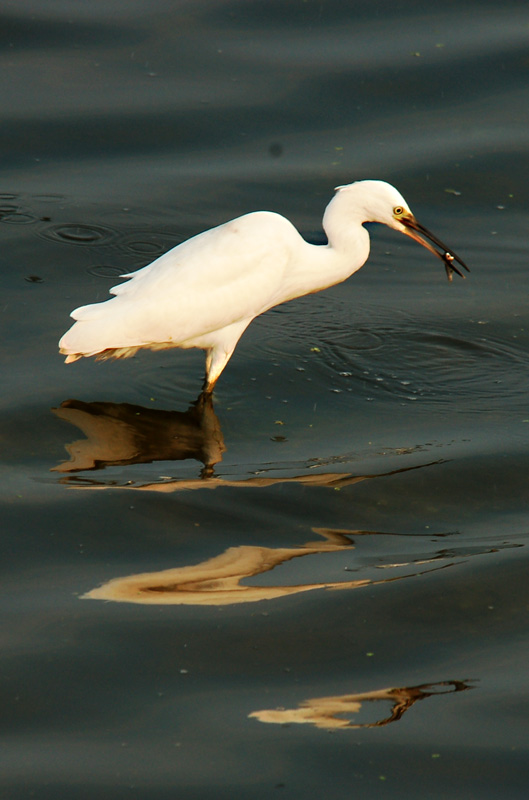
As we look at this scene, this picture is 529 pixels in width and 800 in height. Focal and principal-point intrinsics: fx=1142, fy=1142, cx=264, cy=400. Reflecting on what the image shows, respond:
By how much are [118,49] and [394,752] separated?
30.8ft

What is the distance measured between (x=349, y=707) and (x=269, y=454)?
6.76ft

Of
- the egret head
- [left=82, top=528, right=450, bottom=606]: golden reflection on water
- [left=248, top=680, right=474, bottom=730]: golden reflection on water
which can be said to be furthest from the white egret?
[left=248, top=680, right=474, bottom=730]: golden reflection on water

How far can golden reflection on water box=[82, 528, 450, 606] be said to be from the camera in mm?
4707

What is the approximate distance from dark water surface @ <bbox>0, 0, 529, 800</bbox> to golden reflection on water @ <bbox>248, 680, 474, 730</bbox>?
1 centimetres

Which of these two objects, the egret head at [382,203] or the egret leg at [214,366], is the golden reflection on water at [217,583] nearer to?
the egret leg at [214,366]

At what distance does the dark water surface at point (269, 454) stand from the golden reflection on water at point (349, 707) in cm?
1

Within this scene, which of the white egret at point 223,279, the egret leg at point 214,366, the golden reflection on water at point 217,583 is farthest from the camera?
the egret leg at point 214,366

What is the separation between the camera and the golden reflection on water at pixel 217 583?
15.4 feet

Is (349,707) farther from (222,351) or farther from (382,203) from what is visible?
(382,203)

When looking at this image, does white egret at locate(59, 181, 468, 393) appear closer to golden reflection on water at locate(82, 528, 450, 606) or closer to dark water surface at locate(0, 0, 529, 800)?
dark water surface at locate(0, 0, 529, 800)

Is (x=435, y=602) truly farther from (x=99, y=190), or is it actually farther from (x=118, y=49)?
(x=118, y=49)

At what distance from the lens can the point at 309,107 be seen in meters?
10.9

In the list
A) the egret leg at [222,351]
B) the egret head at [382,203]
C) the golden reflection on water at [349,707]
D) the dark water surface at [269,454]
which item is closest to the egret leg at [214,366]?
the egret leg at [222,351]

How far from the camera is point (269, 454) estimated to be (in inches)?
235
